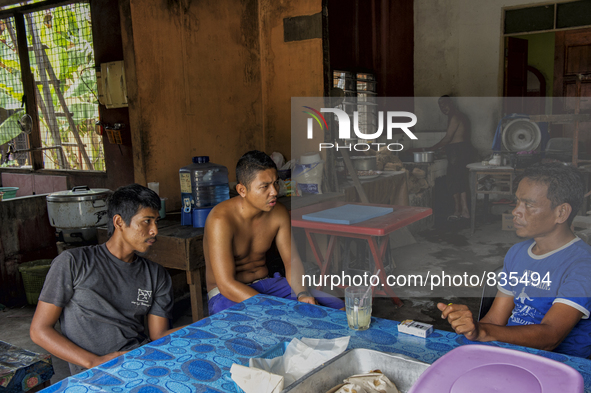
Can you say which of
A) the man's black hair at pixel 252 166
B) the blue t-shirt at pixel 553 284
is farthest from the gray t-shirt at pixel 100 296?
the blue t-shirt at pixel 553 284

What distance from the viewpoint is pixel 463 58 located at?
710cm

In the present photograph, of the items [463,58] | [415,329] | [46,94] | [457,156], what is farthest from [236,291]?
[463,58]

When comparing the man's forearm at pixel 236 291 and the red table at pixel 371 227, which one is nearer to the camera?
the man's forearm at pixel 236 291

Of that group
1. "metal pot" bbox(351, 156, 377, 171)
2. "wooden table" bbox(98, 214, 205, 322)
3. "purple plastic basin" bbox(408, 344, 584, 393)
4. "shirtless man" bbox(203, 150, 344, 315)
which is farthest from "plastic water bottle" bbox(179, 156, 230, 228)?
"purple plastic basin" bbox(408, 344, 584, 393)

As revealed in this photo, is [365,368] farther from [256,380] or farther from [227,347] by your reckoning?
[227,347]

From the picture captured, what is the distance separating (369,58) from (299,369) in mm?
5740

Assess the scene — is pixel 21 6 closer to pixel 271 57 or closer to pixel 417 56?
pixel 271 57

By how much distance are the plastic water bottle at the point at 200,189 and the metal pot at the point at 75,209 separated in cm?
68

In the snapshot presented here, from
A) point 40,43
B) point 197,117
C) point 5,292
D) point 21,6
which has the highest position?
point 21,6

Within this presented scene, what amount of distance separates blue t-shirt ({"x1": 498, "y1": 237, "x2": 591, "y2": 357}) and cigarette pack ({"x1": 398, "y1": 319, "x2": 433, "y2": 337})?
50 centimetres

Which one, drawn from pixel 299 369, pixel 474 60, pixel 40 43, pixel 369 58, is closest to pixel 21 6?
pixel 40 43

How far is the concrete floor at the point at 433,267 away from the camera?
322 cm

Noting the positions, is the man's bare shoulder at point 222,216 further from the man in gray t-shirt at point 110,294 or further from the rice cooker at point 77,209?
the rice cooker at point 77,209

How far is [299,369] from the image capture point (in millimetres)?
1142
